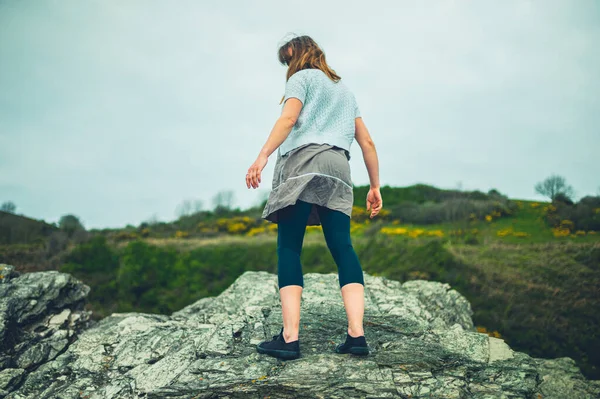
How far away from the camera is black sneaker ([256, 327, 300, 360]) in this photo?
293 cm

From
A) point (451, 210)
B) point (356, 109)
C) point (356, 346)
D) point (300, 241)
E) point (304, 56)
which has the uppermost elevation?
point (451, 210)

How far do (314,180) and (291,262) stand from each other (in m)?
0.60

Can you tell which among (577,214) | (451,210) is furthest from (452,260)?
(451,210)

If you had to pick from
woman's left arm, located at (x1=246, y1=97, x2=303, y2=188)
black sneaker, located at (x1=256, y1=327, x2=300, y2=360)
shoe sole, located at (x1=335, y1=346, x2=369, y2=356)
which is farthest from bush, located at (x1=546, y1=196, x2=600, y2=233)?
woman's left arm, located at (x1=246, y1=97, x2=303, y2=188)

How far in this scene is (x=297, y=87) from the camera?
116 inches

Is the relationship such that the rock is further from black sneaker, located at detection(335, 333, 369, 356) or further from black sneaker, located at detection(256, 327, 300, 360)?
black sneaker, located at detection(335, 333, 369, 356)

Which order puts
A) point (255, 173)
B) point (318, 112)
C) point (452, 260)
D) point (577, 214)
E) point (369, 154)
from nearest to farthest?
point (255, 173) < point (318, 112) < point (369, 154) < point (452, 260) < point (577, 214)

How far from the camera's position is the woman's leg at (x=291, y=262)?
2857 mm

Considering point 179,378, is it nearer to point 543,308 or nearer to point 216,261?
point 543,308

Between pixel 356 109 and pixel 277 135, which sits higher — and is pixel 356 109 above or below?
above

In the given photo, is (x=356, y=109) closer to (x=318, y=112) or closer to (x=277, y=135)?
(x=318, y=112)

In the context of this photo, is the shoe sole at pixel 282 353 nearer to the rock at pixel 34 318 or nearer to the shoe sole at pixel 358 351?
the shoe sole at pixel 358 351

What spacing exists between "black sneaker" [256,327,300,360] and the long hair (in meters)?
1.81

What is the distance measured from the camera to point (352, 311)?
2797 mm
